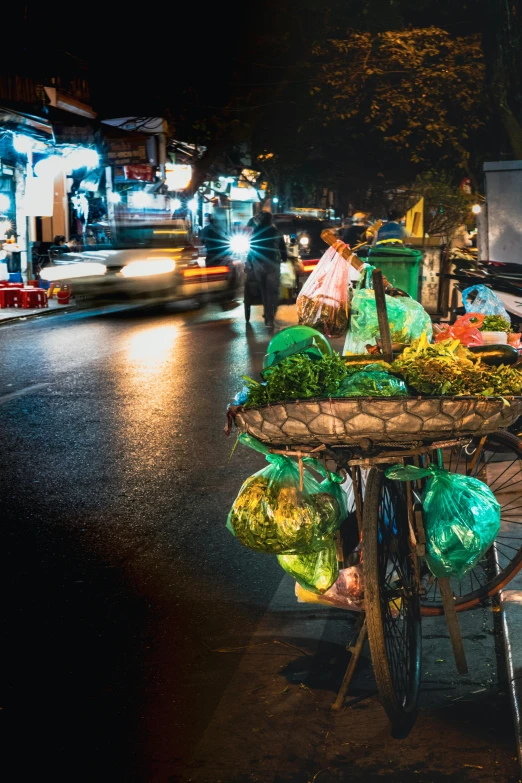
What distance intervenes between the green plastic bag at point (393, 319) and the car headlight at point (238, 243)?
18645mm

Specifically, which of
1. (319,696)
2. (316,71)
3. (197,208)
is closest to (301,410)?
(319,696)

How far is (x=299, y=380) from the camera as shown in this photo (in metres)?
3.41

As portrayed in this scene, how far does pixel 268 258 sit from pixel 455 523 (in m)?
12.8

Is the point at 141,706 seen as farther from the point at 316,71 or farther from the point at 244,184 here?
the point at 244,184

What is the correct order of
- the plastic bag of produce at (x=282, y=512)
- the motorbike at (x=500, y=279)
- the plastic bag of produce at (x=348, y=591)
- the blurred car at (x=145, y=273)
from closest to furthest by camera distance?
1. the plastic bag of produce at (x=282, y=512)
2. the plastic bag of produce at (x=348, y=591)
3. the motorbike at (x=500, y=279)
4. the blurred car at (x=145, y=273)

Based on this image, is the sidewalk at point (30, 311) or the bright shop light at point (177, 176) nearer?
the sidewalk at point (30, 311)

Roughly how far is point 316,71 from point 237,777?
107 ft

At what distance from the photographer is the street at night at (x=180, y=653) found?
3348 mm

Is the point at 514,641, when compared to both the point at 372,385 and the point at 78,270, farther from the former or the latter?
the point at 78,270

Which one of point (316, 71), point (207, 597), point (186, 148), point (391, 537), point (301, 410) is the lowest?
point (207, 597)

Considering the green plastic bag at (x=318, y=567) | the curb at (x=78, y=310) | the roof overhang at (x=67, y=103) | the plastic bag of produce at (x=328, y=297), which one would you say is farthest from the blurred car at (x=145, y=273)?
the green plastic bag at (x=318, y=567)

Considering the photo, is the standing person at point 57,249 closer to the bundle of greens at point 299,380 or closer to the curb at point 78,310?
the curb at point 78,310

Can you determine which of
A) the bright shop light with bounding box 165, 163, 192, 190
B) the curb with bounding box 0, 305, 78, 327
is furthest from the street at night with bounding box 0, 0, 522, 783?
the bright shop light with bounding box 165, 163, 192, 190

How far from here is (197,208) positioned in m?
40.6
